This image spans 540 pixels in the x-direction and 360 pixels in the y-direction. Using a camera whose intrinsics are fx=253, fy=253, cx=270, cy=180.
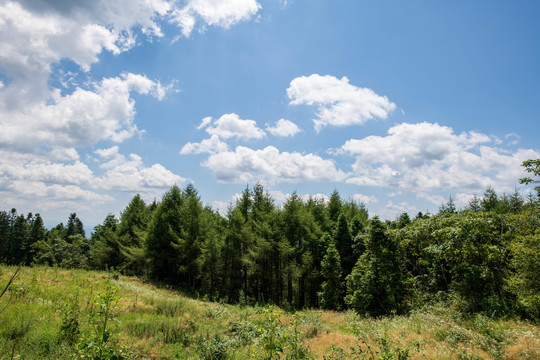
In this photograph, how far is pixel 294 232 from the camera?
3291 cm

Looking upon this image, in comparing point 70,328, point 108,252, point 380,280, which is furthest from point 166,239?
point 70,328

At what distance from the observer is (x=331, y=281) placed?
29.9 m

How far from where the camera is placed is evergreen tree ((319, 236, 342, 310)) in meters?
29.2

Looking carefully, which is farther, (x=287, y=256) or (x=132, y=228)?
(x=132, y=228)

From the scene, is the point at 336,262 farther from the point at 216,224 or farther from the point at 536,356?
the point at 536,356

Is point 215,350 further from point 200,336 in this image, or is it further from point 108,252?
point 108,252

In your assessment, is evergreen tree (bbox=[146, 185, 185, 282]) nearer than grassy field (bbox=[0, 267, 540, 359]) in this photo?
No

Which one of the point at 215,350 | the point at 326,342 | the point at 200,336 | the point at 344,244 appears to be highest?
the point at 344,244

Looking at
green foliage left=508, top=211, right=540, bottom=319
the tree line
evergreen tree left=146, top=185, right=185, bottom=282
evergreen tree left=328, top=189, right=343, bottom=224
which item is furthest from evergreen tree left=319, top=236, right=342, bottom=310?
evergreen tree left=146, top=185, right=185, bottom=282

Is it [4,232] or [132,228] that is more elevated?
[132,228]

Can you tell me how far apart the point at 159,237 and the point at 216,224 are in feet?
26.3

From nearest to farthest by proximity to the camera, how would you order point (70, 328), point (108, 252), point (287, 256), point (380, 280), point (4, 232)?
point (70, 328), point (380, 280), point (287, 256), point (108, 252), point (4, 232)

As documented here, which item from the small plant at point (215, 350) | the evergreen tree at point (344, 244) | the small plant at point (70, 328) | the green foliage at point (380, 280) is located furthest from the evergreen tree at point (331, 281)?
the small plant at point (70, 328)

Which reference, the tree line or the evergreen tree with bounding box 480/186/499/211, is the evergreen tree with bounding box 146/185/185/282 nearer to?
the tree line
